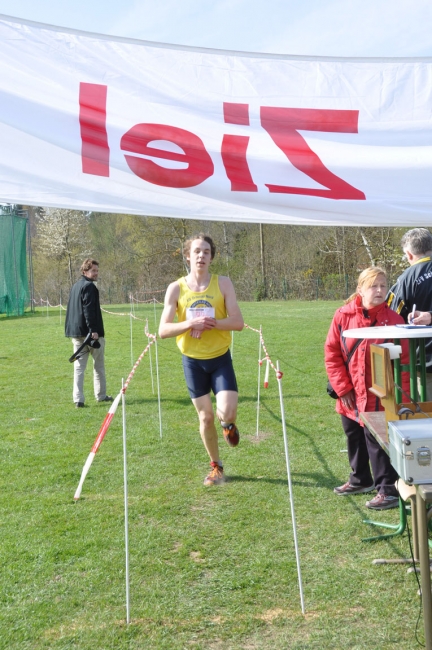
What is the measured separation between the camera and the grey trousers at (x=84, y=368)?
9469 millimetres

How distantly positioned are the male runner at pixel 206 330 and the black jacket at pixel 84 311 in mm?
4087

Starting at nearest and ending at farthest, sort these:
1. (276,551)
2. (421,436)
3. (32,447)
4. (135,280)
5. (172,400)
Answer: (421,436) → (276,551) → (32,447) → (172,400) → (135,280)

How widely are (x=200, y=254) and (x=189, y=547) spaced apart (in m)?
2.26

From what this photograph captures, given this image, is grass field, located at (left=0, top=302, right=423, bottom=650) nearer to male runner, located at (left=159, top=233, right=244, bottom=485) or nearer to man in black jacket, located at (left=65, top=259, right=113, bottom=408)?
male runner, located at (left=159, top=233, right=244, bottom=485)

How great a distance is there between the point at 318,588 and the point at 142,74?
294 centimetres

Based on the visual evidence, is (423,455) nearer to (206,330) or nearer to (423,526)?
(423,526)

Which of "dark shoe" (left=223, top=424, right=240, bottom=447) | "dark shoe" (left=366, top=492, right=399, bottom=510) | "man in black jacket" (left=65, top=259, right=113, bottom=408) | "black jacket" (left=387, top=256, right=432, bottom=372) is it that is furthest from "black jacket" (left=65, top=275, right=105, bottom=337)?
"dark shoe" (left=366, top=492, right=399, bottom=510)

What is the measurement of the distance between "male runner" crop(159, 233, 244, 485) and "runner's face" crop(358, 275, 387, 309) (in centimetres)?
107

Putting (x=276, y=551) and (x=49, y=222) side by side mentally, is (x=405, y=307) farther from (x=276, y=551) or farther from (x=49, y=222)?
(x=49, y=222)

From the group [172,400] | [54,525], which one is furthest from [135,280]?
[54,525]

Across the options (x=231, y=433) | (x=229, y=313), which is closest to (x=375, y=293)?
(x=229, y=313)

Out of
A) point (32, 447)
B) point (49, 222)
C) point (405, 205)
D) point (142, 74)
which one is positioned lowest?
point (32, 447)

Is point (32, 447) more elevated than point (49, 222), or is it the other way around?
Result: point (49, 222)

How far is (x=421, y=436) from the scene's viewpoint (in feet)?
8.12
